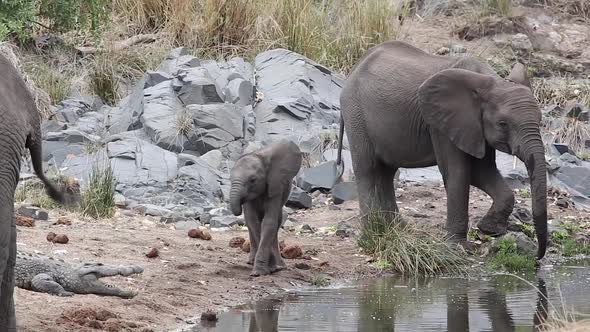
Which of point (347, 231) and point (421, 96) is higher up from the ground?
point (421, 96)

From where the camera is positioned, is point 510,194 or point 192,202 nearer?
point 510,194

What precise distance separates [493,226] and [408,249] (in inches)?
53.8

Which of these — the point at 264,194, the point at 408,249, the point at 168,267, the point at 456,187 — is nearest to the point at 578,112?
the point at 456,187

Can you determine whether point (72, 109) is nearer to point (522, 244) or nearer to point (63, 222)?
point (63, 222)

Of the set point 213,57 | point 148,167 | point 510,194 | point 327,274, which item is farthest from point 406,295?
point 213,57

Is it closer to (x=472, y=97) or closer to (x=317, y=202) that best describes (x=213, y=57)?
(x=317, y=202)

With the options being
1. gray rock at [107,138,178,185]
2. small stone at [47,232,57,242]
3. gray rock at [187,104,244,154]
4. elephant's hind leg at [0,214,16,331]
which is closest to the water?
elephant's hind leg at [0,214,16,331]

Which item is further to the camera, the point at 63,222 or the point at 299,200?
the point at 299,200

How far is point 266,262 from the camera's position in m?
11.8

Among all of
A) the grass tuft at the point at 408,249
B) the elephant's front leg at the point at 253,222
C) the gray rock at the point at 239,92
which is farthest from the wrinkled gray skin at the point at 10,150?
the gray rock at the point at 239,92

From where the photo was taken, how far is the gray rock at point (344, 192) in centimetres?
1588

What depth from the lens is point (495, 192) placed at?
13250 mm

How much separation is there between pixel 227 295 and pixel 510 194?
355 centimetres

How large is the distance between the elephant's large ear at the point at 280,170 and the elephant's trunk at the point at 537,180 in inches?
86.7
